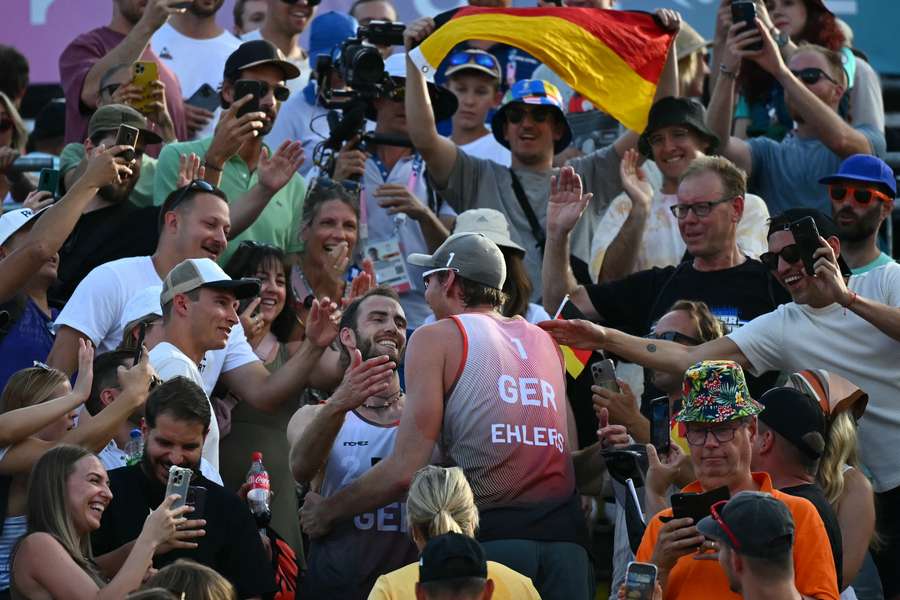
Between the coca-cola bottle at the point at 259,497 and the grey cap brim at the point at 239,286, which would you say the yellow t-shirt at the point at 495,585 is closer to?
the coca-cola bottle at the point at 259,497

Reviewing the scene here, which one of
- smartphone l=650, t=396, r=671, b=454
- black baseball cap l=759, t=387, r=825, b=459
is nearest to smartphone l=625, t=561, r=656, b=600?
black baseball cap l=759, t=387, r=825, b=459

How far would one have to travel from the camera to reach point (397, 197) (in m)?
9.24

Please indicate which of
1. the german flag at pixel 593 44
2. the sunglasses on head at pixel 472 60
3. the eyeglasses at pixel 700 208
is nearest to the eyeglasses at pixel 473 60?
the sunglasses on head at pixel 472 60

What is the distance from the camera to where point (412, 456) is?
656cm

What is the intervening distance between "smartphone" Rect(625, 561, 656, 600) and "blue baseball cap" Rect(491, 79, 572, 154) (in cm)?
469

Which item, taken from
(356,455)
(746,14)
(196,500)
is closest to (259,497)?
(356,455)

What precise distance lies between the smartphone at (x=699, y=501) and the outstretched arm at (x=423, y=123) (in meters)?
4.07

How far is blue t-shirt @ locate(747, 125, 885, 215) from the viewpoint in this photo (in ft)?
31.7

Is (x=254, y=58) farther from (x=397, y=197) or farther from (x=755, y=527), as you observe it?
(x=755, y=527)

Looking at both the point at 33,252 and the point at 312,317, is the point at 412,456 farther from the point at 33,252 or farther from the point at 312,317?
the point at 33,252

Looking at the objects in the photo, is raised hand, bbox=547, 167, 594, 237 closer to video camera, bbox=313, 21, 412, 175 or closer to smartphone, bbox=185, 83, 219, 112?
video camera, bbox=313, 21, 412, 175

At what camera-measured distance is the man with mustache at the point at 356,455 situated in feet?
22.5

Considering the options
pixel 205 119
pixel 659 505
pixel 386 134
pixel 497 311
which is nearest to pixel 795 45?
pixel 386 134

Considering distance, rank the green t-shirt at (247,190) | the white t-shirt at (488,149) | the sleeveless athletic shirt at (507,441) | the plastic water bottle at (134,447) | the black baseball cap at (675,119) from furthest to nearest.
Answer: the white t-shirt at (488,149)
the black baseball cap at (675,119)
the green t-shirt at (247,190)
the plastic water bottle at (134,447)
the sleeveless athletic shirt at (507,441)
